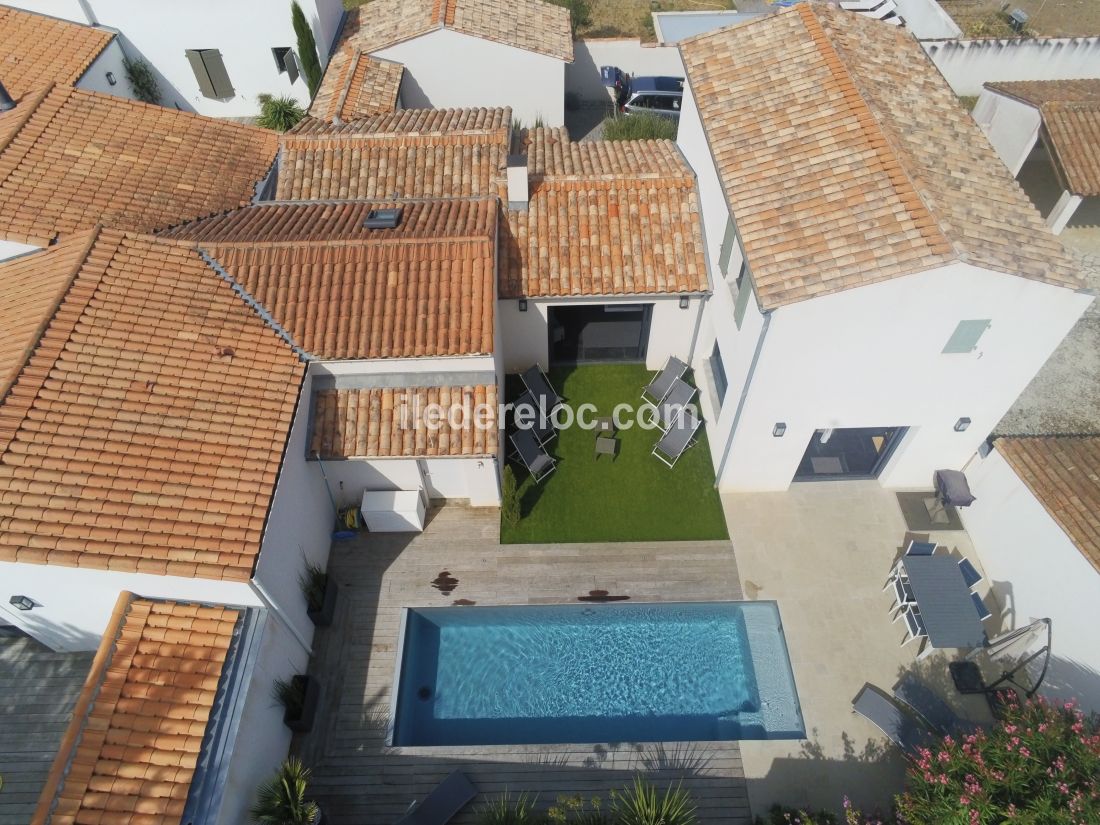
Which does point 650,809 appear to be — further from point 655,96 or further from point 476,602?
point 655,96

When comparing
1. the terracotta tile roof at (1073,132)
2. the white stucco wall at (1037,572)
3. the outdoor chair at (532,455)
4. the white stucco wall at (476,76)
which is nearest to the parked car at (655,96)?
the white stucco wall at (476,76)

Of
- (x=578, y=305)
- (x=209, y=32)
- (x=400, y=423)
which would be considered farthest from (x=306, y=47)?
(x=400, y=423)

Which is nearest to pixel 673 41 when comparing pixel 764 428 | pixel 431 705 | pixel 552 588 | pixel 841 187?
pixel 841 187

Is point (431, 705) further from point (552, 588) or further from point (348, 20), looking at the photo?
point (348, 20)

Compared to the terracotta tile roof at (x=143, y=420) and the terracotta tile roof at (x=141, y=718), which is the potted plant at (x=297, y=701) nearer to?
the terracotta tile roof at (x=141, y=718)

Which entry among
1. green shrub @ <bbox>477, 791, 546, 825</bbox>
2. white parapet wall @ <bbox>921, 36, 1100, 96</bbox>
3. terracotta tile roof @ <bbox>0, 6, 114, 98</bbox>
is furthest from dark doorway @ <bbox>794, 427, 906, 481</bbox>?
terracotta tile roof @ <bbox>0, 6, 114, 98</bbox>
